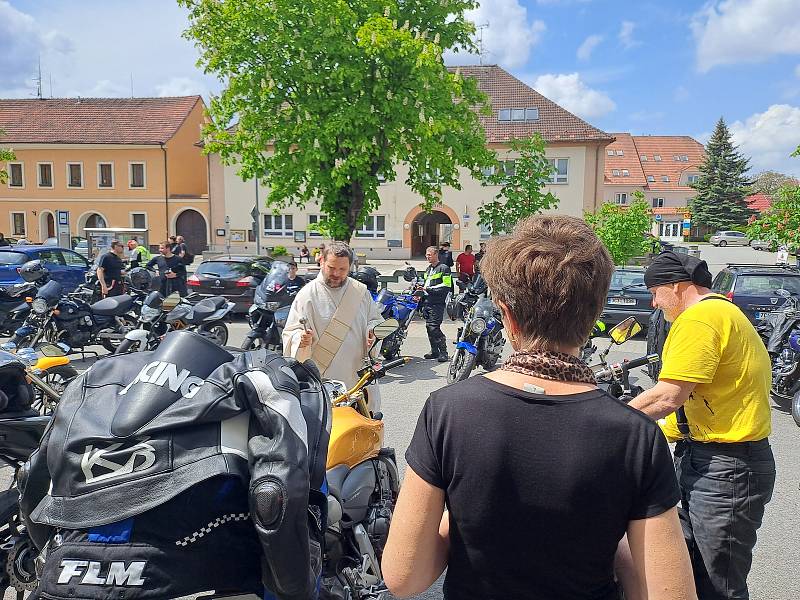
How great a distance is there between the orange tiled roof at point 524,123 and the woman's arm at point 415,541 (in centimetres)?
3824

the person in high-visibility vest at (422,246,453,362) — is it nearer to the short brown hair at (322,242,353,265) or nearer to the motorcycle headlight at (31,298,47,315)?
the motorcycle headlight at (31,298,47,315)

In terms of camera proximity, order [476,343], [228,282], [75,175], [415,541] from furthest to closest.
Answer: [75,175]
[228,282]
[476,343]
[415,541]

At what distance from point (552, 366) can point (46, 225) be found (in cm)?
4999

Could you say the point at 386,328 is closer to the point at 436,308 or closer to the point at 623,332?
the point at 623,332

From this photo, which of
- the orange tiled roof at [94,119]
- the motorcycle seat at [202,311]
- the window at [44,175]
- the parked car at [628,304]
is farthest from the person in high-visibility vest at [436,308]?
the window at [44,175]

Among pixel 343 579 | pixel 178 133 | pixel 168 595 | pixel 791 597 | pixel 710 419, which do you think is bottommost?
pixel 791 597

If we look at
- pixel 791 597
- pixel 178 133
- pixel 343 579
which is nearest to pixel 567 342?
pixel 343 579

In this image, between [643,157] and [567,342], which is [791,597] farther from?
[643,157]

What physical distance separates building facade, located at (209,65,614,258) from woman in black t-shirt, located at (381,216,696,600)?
38.0 m

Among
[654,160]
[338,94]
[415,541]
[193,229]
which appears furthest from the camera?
[654,160]

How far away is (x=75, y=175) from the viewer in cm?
4369

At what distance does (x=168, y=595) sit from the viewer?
1.84 meters

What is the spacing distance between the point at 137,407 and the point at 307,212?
133 feet

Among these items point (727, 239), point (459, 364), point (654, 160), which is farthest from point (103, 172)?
point (654, 160)
